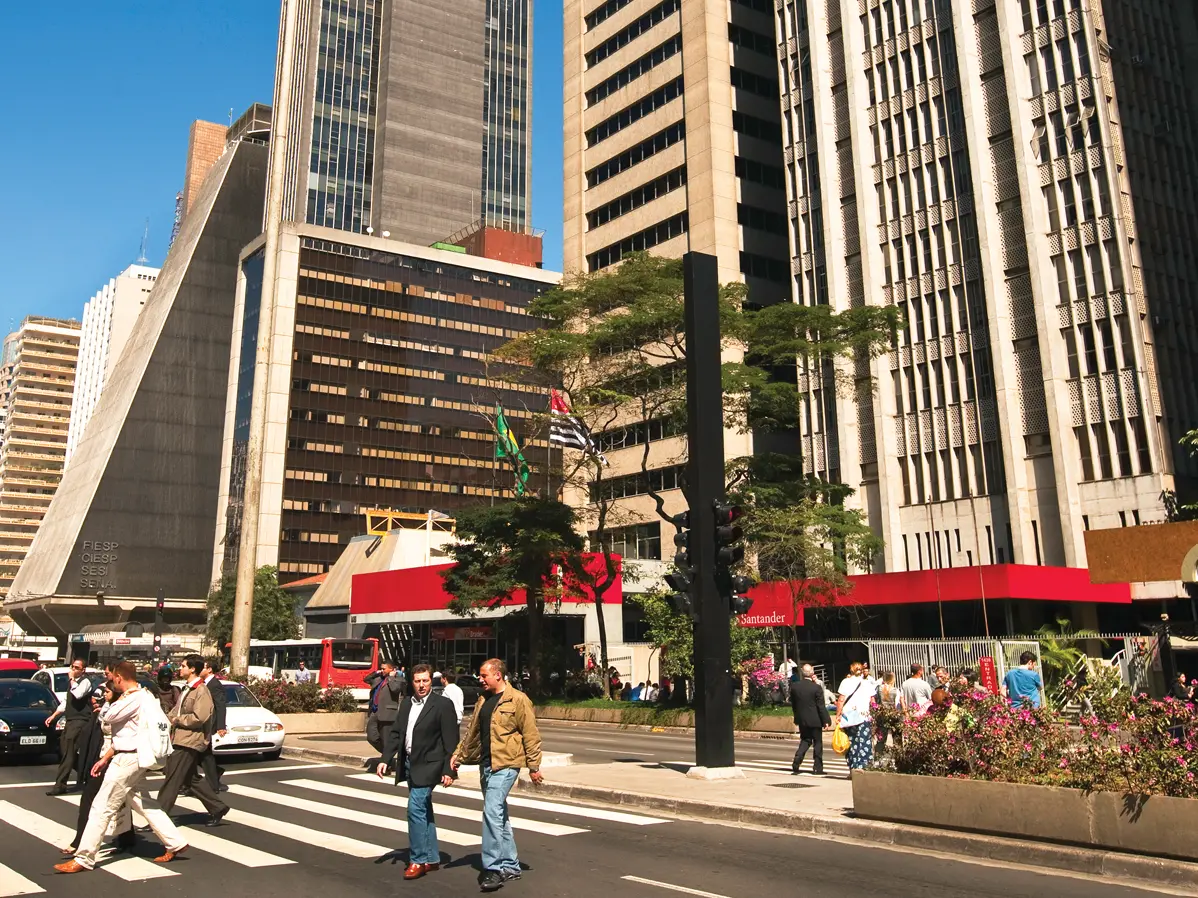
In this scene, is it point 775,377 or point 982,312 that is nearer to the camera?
point 982,312

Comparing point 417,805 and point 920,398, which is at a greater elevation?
point 920,398

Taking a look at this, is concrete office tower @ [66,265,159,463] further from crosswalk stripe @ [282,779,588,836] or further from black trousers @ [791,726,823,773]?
black trousers @ [791,726,823,773]

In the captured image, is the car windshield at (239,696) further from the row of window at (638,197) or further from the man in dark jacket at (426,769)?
the row of window at (638,197)

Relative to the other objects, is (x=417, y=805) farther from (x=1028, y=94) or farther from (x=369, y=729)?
(x=1028, y=94)

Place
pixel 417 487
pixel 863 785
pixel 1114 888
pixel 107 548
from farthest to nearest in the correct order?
pixel 107 548 < pixel 417 487 < pixel 863 785 < pixel 1114 888

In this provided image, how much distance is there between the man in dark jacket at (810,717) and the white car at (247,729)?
968 centimetres

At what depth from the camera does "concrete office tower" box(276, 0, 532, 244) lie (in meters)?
146

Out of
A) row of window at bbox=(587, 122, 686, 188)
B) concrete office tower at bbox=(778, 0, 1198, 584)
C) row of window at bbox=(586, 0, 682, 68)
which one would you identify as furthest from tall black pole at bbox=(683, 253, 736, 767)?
row of window at bbox=(586, 0, 682, 68)

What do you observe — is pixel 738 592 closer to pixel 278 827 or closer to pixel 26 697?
pixel 278 827

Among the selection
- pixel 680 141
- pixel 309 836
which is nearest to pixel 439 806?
pixel 309 836

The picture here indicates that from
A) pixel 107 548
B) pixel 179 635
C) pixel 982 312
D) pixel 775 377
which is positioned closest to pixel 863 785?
pixel 982 312

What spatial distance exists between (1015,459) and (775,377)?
18231 millimetres

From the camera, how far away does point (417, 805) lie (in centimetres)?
845

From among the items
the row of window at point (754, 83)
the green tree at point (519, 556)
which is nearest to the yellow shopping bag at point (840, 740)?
the green tree at point (519, 556)
